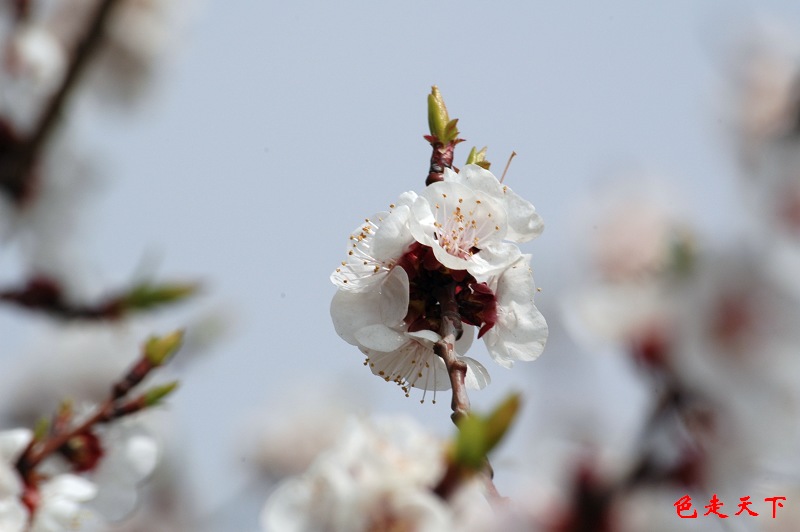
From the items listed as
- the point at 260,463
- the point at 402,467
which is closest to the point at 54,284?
the point at 402,467

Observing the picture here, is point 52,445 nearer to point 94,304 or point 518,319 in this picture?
point 94,304

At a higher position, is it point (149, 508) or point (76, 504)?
point (76, 504)

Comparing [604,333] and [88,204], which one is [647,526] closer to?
[604,333]

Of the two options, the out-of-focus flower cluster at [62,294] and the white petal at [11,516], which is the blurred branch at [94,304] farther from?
the white petal at [11,516]

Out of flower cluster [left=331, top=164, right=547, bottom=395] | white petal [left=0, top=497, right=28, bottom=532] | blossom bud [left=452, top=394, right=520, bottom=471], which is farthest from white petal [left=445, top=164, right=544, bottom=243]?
white petal [left=0, top=497, right=28, bottom=532]

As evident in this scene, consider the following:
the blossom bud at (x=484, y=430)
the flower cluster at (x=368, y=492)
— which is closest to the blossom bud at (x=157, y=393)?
the flower cluster at (x=368, y=492)

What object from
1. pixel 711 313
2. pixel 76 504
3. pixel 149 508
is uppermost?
pixel 711 313
